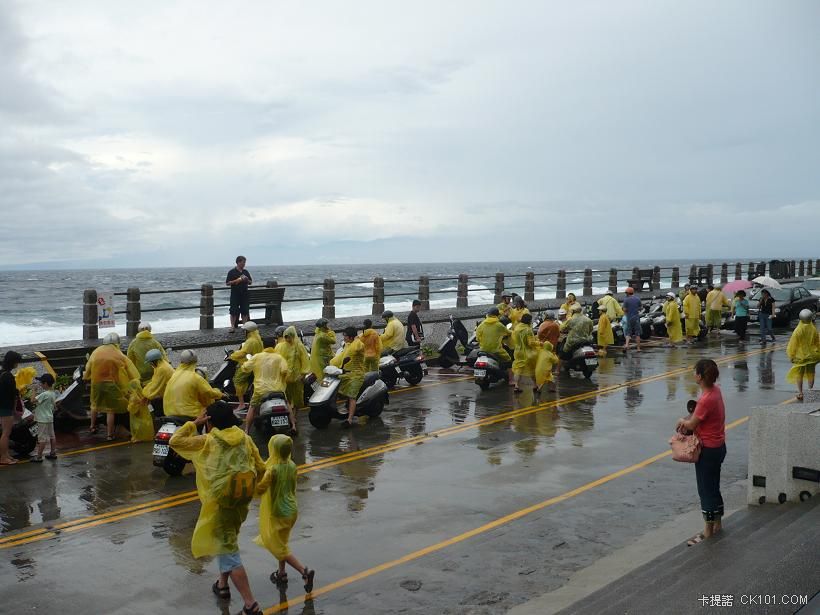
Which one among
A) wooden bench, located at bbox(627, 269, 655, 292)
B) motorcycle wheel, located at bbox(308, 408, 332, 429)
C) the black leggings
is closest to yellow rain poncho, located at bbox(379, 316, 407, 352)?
motorcycle wheel, located at bbox(308, 408, 332, 429)

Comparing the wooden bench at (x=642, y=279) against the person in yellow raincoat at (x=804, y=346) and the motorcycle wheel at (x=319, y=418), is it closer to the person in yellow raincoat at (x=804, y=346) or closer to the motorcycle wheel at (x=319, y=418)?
the person in yellow raincoat at (x=804, y=346)

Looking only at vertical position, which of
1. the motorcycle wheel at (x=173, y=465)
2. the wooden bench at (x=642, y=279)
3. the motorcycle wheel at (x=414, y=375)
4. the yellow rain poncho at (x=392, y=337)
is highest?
the wooden bench at (x=642, y=279)

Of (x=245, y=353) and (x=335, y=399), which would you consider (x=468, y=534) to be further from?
(x=245, y=353)

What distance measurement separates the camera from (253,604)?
6875 mm

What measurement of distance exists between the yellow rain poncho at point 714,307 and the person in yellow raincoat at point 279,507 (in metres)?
25.2

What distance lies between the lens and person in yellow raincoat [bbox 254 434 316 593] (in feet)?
24.4

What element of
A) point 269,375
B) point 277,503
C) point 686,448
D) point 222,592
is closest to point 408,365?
point 269,375

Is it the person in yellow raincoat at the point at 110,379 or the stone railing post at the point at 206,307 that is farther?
the stone railing post at the point at 206,307

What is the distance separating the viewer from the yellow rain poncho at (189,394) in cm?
1139

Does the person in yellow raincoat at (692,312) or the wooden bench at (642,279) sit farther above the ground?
the wooden bench at (642,279)

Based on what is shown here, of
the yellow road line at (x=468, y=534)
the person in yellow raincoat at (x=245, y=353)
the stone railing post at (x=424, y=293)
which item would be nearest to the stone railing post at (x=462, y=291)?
the stone railing post at (x=424, y=293)

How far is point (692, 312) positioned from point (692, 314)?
0.09m

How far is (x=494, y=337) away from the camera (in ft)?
61.7

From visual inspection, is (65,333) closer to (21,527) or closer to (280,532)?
(21,527)
